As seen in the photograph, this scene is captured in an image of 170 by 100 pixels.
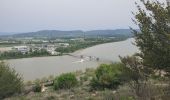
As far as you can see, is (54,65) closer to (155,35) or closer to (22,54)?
(22,54)

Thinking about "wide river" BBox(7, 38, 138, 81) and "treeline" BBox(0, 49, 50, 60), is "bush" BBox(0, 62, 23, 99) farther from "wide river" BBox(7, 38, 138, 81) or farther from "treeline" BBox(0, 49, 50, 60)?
"treeline" BBox(0, 49, 50, 60)

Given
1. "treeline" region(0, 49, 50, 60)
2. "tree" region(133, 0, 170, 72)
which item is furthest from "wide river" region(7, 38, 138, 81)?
"tree" region(133, 0, 170, 72)

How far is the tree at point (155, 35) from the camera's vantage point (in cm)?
898

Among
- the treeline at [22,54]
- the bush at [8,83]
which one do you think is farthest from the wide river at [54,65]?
the bush at [8,83]

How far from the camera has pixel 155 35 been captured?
927 centimetres

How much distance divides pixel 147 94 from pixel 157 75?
205 cm

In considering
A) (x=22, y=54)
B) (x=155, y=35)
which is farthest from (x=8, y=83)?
(x=22, y=54)

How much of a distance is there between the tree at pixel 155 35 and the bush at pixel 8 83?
45.1 ft

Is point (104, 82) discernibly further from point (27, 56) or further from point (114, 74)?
point (27, 56)

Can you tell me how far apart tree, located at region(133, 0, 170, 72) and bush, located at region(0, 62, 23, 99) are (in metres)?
13.8

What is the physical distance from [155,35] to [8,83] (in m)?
14.8

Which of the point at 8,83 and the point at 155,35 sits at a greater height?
the point at 155,35

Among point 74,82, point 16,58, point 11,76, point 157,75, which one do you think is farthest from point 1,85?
point 16,58

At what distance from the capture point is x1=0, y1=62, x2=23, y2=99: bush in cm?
2197
